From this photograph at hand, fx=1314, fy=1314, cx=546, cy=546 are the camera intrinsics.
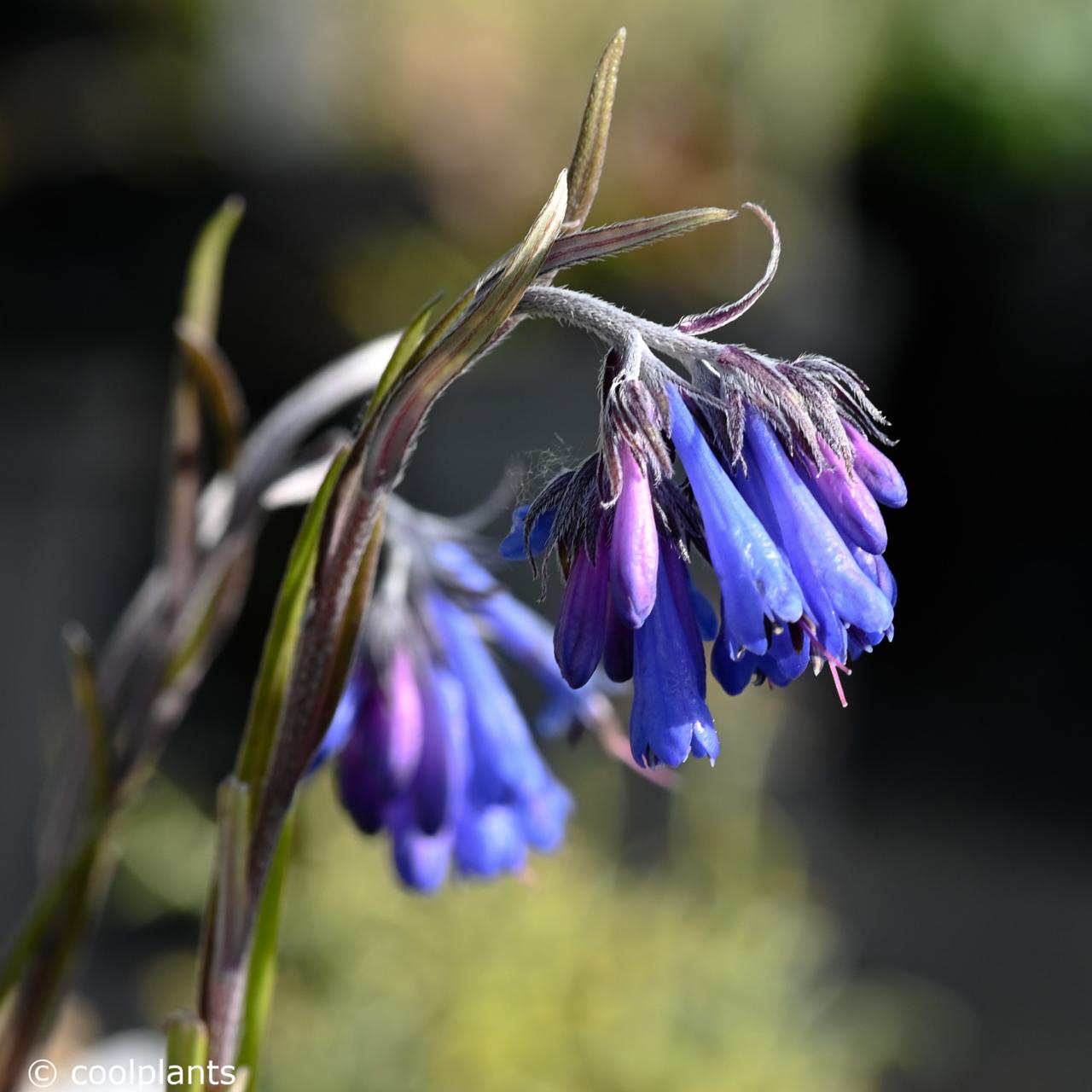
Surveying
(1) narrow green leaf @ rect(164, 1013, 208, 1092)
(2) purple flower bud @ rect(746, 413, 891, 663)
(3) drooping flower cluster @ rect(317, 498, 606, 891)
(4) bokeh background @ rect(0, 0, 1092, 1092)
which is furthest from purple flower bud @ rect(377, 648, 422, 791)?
(4) bokeh background @ rect(0, 0, 1092, 1092)

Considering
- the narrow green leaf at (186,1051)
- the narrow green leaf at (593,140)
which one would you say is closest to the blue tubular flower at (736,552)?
the narrow green leaf at (593,140)

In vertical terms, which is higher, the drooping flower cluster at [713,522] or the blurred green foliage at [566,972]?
the drooping flower cluster at [713,522]

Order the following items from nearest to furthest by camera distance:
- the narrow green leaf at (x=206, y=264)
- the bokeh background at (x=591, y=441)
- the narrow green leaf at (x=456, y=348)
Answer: the narrow green leaf at (x=456, y=348) → the narrow green leaf at (x=206, y=264) → the bokeh background at (x=591, y=441)

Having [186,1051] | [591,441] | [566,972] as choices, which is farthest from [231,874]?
[591,441]

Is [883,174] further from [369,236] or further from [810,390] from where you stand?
[810,390]

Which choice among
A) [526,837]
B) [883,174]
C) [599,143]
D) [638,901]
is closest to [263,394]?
[638,901]

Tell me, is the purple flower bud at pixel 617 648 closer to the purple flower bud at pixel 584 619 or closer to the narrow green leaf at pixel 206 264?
the purple flower bud at pixel 584 619

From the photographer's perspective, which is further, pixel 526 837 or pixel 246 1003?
pixel 526 837
